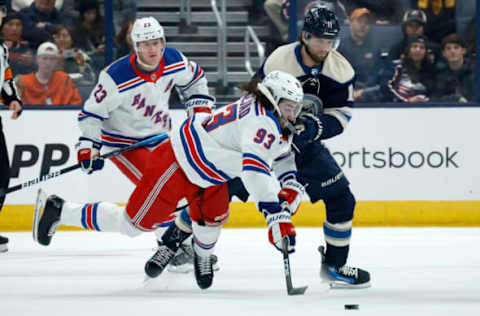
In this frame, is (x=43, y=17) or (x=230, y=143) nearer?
(x=230, y=143)

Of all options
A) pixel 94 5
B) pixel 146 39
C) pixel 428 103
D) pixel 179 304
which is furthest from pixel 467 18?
pixel 179 304

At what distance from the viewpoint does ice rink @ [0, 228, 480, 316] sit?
394 centimetres

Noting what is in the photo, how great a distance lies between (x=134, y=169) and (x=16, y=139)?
2.10 metres

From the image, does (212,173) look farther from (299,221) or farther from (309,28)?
(299,221)

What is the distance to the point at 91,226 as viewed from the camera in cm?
477

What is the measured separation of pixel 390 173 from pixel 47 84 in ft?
8.21

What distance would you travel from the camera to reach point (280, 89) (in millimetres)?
4141

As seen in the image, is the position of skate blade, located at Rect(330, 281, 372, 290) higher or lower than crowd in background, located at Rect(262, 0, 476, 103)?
lower

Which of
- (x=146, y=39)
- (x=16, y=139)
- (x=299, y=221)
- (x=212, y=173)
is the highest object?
(x=146, y=39)

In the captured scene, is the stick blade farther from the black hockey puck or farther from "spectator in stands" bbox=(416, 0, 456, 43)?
"spectator in stands" bbox=(416, 0, 456, 43)

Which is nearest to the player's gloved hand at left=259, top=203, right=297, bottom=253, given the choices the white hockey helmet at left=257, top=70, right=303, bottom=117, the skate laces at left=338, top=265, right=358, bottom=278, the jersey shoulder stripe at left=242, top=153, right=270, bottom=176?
the jersey shoulder stripe at left=242, top=153, right=270, bottom=176

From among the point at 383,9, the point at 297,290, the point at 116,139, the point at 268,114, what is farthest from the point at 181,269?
the point at 383,9

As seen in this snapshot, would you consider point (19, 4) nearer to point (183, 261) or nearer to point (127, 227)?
point (183, 261)

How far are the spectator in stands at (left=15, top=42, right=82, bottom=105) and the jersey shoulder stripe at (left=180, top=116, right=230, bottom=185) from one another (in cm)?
320
